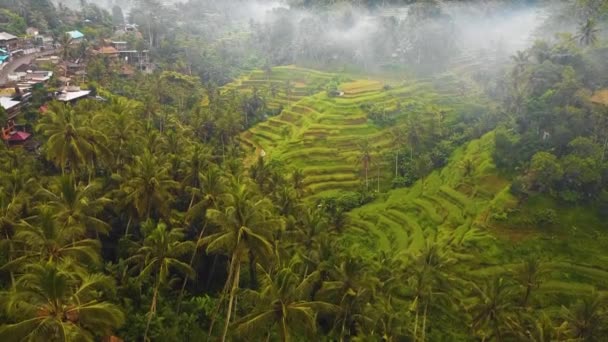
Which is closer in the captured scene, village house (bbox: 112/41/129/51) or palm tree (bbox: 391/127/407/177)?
palm tree (bbox: 391/127/407/177)

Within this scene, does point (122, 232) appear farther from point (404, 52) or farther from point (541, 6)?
point (541, 6)

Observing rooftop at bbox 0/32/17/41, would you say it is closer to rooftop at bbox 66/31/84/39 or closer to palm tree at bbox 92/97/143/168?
rooftop at bbox 66/31/84/39

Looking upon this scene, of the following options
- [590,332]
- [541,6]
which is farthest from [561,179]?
[541,6]

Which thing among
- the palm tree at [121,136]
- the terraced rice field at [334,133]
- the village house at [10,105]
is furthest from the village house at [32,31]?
the palm tree at [121,136]

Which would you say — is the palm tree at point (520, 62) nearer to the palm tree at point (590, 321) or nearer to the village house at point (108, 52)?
the palm tree at point (590, 321)

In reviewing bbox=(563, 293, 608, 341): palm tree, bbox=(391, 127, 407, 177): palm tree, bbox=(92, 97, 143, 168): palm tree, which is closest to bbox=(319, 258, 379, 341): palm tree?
bbox=(563, 293, 608, 341): palm tree

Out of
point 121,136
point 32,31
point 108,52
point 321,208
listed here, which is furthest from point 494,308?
point 32,31
